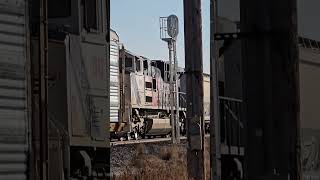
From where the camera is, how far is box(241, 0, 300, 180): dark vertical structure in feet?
9.09

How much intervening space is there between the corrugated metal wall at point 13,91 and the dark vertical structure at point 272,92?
56.1 inches

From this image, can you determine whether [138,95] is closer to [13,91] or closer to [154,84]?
[154,84]

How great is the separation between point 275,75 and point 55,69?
186cm

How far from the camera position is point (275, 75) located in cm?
279

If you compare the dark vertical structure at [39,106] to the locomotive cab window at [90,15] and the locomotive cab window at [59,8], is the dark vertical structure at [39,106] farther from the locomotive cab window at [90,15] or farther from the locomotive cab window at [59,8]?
the locomotive cab window at [90,15]

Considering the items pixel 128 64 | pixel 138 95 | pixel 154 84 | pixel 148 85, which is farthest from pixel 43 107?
pixel 154 84

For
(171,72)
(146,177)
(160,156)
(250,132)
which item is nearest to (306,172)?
(250,132)

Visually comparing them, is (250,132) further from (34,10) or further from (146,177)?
(146,177)

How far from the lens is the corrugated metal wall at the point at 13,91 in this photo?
140 inches

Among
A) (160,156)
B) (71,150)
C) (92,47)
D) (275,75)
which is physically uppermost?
(92,47)

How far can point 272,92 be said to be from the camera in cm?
281

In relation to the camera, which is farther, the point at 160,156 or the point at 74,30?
the point at 160,156

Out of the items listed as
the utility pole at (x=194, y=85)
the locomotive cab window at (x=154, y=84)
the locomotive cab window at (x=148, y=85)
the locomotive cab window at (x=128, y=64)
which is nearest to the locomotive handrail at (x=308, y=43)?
the utility pole at (x=194, y=85)

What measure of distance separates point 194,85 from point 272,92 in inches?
192
